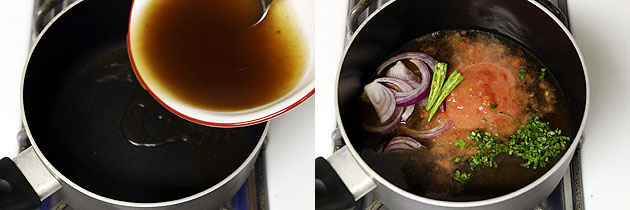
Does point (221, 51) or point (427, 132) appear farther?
point (427, 132)

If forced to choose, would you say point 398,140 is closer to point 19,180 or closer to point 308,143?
point 308,143

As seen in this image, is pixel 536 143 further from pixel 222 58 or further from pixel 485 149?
pixel 222 58

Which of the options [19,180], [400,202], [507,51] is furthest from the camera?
[507,51]

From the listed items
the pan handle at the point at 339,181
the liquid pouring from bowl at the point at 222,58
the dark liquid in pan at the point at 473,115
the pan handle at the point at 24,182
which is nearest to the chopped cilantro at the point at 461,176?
the dark liquid in pan at the point at 473,115

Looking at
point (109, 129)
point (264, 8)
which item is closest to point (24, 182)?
point (109, 129)

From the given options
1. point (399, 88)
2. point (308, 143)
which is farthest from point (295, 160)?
point (399, 88)

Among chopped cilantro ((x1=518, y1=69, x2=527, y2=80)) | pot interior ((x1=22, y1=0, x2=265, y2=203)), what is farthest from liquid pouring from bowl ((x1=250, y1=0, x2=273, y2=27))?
chopped cilantro ((x1=518, y1=69, x2=527, y2=80))

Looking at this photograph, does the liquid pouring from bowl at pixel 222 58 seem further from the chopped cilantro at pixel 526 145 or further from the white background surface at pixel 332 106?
the chopped cilantro at pixel 526 145
